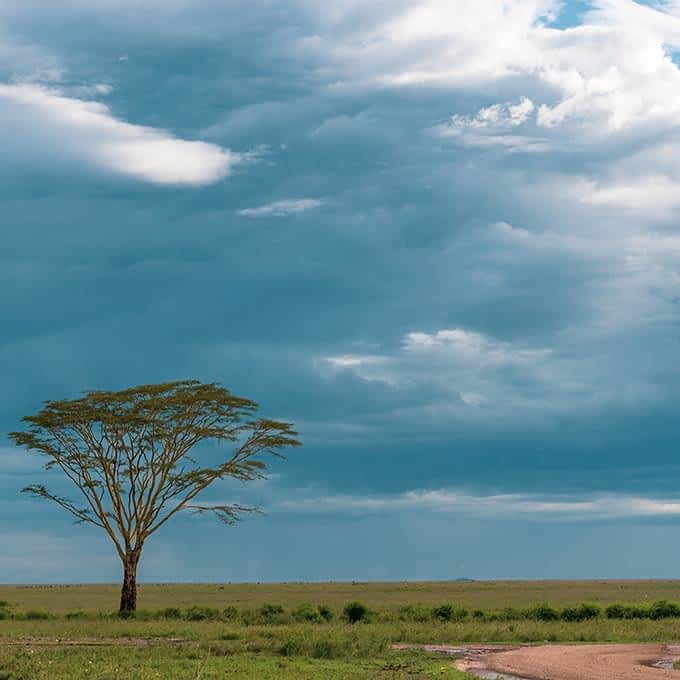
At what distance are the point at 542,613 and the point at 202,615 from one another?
833 inches

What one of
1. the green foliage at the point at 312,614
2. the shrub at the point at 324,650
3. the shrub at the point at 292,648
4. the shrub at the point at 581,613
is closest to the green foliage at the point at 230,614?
the green foliage at the point at 312,614

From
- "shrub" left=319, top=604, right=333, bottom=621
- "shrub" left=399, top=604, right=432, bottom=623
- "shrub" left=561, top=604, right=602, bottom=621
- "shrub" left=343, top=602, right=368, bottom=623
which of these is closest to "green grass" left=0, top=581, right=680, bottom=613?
"shrub" left=399, top=604, right=432, bottom=623

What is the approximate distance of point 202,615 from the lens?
67.8 m

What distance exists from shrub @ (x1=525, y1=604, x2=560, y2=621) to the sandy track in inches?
807

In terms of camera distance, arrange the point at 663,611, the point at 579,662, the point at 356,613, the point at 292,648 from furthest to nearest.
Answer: the point at 663,611, the point at 356,613, the point at 292,648, the point at 579,662

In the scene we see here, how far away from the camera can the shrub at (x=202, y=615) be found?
6688cm

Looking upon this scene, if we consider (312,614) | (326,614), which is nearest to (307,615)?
(312,614)

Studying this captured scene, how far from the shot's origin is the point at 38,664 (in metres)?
34.6

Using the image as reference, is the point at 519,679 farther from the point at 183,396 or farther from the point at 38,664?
the point at 183,396

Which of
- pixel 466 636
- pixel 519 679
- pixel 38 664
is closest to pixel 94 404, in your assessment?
pixel 466 636

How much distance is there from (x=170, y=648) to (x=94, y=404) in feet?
104

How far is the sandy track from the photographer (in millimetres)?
33812

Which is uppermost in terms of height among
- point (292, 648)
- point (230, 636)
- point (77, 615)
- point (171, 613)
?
point (292, 648)

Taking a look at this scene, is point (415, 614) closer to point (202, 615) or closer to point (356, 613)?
point (356, 613)
